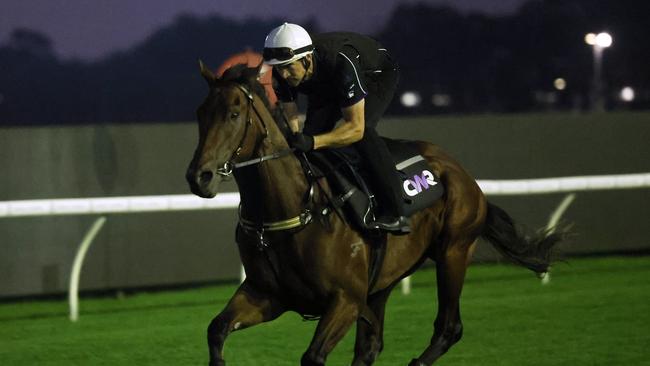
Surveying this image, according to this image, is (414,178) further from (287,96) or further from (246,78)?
(246,78)

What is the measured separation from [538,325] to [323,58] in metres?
3.02

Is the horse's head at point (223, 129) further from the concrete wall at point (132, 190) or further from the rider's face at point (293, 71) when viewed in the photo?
the concrete wall at point (132, 190)

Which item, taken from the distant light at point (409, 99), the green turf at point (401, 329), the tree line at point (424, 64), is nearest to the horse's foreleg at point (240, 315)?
the green turf at point (401, 329)

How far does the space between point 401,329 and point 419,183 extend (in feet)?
6.54

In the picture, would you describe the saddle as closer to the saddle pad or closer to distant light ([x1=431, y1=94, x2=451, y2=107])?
the saddle pad

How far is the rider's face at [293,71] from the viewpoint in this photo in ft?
15.8

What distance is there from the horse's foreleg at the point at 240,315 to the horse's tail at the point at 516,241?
1.78 meters

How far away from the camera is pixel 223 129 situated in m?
4.34

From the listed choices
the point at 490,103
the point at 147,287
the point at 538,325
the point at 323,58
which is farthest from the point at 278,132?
the point at 490,103

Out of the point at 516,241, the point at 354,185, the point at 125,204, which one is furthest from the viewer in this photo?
the point at 125,204

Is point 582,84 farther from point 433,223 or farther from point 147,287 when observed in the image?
point 433,223

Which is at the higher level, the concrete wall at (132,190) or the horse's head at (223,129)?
the horse's head at (223,129)

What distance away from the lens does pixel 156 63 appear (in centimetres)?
1911

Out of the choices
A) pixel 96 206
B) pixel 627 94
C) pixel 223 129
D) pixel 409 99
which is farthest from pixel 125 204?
pixel 627 94
